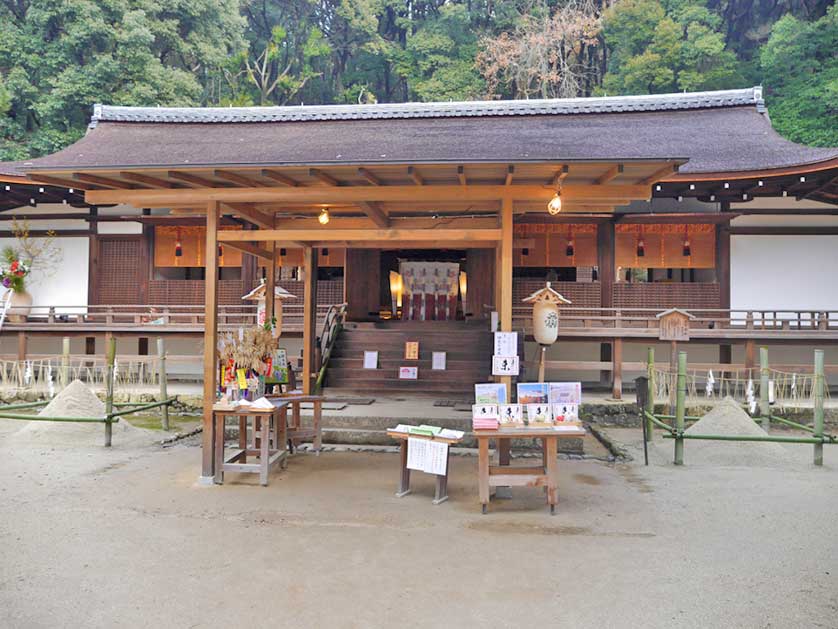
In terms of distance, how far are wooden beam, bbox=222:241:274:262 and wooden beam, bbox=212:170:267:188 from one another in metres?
0.94

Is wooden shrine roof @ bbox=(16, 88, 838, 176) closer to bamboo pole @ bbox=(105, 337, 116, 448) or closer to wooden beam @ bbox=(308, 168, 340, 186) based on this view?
wooden beam @ bbox=(308, 168, 340, 186)

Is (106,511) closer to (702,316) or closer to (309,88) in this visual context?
(702,316)

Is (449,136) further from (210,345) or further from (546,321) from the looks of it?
(546,321)

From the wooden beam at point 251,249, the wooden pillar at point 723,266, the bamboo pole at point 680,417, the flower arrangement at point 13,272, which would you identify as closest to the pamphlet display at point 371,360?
the wooden beam at point 251,249

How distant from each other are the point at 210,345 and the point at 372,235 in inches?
84.4

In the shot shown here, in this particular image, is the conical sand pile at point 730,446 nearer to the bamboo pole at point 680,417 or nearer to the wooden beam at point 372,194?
the bamboo pole at point 680,417

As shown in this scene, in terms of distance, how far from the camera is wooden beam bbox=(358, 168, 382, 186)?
20.7 ft

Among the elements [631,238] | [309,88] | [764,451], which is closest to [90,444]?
[764,451]

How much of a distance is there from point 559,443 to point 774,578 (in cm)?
446

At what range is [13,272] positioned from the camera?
14.3m

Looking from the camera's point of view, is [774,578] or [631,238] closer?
[774,578]

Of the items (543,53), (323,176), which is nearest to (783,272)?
(323,176)

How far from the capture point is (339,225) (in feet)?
29.1

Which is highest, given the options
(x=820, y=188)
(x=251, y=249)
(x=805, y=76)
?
(x=805, y=76)
